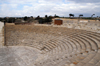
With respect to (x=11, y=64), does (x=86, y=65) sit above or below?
above

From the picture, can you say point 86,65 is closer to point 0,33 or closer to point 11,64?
point 11,64

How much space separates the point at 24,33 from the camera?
15.7 meters

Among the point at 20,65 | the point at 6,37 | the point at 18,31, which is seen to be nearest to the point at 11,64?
the point at 20,65

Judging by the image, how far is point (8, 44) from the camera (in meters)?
13.4

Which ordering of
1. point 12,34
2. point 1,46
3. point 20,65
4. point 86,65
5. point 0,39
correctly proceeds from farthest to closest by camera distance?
point 12,34
point 0,39
point 1,46
point 20,65
point 86,65

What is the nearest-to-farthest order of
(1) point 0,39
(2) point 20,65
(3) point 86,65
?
(3) point 86,65 < (2) point 20,65 < (1) point 0,39

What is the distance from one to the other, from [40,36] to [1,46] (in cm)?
593

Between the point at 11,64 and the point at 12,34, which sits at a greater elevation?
the point at 12,34

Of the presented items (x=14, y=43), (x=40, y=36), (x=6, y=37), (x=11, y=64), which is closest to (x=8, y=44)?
(x=14, y=43)

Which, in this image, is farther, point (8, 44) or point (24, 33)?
point (24, 33)

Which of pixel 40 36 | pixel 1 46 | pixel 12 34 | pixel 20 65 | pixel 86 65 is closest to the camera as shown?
pixel 86 65

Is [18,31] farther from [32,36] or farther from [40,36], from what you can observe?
[40,36]

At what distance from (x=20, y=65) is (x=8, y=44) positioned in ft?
25.1

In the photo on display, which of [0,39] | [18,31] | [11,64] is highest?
[18,31]
